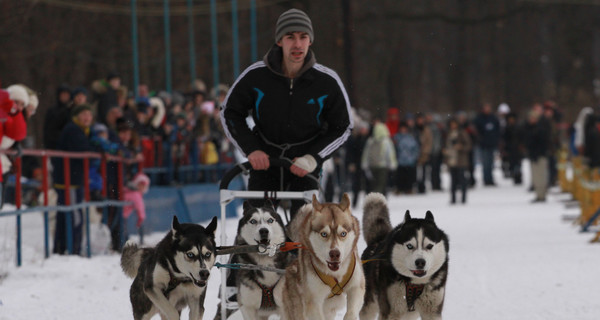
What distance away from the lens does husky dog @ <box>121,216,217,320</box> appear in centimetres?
441

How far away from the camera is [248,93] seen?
5570mm

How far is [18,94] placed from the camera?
8.53m

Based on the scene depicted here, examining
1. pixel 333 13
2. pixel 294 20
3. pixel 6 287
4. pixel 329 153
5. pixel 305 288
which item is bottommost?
pixel 6 287

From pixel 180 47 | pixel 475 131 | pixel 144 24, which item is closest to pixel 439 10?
pixel 180 47

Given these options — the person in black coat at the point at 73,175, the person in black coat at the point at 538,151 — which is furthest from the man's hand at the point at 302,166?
the person in black coat at the point at 538,151

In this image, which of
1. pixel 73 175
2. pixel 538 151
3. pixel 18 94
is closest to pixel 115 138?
pixel 73 175

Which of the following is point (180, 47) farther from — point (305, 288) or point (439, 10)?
point (305, 288)

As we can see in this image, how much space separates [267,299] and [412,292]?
75 centimetres

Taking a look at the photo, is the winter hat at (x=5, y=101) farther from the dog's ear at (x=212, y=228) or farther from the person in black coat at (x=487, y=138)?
the person in black coat at (x=487, y=138)

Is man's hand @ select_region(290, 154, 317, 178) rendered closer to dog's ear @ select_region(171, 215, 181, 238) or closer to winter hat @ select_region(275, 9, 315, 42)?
winter hat @ select_region(275, 9, 315, 42)

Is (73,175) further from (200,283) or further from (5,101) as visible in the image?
(200,283)

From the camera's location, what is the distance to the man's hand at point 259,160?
17.2 ft

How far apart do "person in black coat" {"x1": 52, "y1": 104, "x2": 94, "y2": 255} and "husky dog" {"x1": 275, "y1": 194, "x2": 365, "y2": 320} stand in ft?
18.4

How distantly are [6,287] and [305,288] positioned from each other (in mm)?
3839
